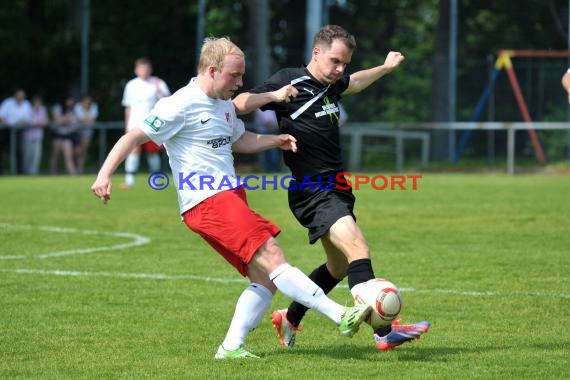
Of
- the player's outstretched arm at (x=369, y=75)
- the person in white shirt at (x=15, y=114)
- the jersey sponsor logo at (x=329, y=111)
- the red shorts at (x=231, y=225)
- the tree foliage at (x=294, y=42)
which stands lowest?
the red shorts at (x=231, y=225)

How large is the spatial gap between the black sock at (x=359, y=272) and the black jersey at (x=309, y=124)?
2.30 ft

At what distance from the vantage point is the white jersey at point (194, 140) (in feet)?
20.8

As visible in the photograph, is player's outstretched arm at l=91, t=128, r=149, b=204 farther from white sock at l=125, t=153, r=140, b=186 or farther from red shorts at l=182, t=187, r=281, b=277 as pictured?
white sock at l=125, t=153, r=140, b=186

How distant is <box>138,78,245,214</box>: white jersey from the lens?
6.34m

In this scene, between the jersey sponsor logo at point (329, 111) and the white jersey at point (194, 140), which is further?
the jersey sponsor logo at point (329, 111)

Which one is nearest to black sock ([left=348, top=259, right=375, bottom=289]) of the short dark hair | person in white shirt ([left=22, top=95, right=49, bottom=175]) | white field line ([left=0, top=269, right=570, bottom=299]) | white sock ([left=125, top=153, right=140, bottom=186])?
the short dark hair

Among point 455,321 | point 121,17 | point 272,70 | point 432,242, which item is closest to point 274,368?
point 455,321

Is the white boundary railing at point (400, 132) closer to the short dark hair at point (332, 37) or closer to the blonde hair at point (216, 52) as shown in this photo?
the short dark hair at point (332, 37)

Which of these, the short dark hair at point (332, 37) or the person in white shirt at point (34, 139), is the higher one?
the short dark hair at point (332, 37)

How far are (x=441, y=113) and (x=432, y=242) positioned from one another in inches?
629

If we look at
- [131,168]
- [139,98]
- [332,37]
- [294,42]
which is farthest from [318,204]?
[294,42]

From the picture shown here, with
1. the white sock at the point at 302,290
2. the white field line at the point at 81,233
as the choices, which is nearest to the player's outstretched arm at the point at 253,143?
the white sock at the point at 302,290

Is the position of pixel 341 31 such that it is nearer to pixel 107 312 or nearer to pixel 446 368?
pixel 446 368

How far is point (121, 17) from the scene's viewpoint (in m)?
35.2
